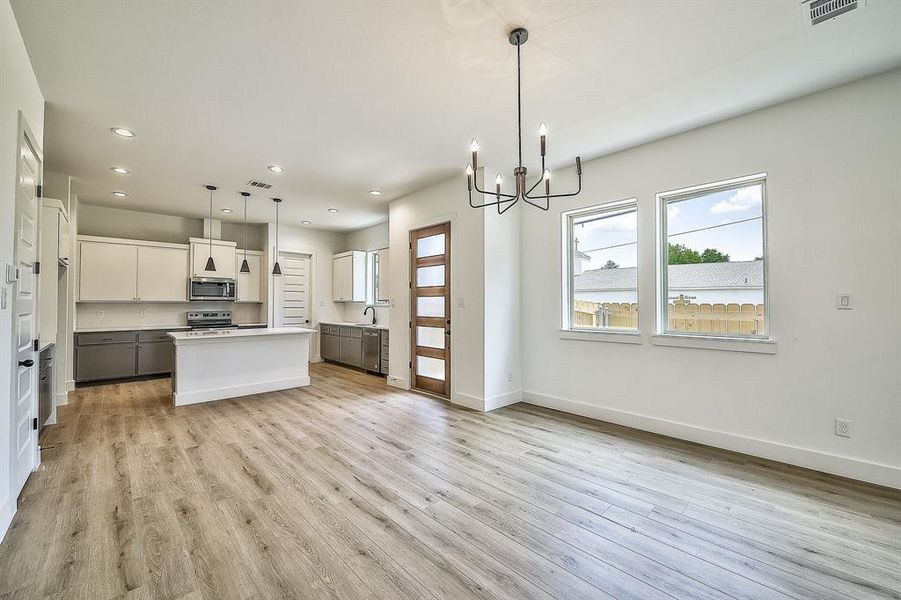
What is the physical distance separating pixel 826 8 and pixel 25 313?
5.30 metres

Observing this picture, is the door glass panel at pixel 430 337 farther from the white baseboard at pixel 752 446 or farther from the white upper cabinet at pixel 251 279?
the white upper cabinet at pixel 251 279

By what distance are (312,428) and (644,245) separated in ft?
12.8

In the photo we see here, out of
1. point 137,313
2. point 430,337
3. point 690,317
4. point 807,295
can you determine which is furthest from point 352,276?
point 807,295

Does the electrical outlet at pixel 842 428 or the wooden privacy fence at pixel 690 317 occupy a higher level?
the wooden privacy fence at pixel 690 317

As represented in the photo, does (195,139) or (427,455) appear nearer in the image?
(427,455)

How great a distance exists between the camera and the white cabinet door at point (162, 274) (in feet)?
21.6

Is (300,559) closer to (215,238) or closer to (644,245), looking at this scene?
(644,245)

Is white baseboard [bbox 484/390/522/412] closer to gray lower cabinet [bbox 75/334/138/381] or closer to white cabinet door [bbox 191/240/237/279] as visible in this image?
white cabinet door [bbox 191/240/237/279]

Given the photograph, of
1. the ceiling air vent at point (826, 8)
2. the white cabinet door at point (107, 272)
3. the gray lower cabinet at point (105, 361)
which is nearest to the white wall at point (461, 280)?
the ceiling air vent at point (826, 8)

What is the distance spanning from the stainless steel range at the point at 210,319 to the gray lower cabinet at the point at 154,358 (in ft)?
1.90

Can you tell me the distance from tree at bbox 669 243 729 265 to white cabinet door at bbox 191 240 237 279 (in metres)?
7.15

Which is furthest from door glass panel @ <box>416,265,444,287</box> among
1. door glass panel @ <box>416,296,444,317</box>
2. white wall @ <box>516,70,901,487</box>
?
white wall @ <box>516,70,901,487</box>

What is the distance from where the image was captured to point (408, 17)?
7.41 feet

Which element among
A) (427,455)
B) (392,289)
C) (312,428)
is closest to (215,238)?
(392,289)
